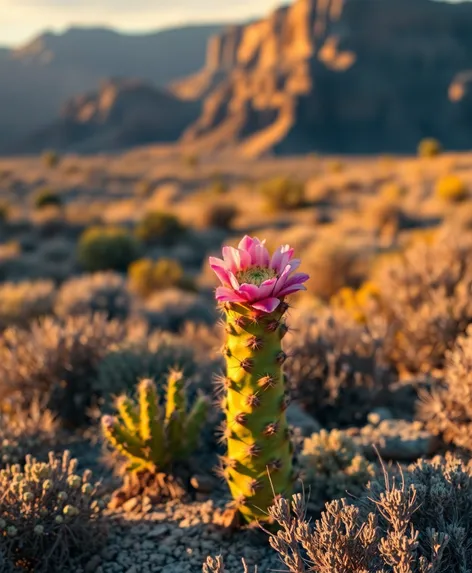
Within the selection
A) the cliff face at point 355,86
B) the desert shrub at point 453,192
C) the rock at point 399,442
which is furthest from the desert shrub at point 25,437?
the cliff face at point 355,86

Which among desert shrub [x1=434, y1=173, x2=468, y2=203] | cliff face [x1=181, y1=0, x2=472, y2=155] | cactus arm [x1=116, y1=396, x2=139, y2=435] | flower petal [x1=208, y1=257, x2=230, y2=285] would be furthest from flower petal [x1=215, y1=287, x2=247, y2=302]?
cliff face [x1=181, y1=0, x2=472, y2=155]

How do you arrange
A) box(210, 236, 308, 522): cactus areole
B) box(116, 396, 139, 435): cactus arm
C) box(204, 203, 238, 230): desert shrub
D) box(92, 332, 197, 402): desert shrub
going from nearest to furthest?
box(210, 236, 308, 522): cactus areole, box(116, 396, 139, 435): cactus arm, box(92, 332, 197, 402): desert shrub, box(204, 203, 238, 230): desert shrub

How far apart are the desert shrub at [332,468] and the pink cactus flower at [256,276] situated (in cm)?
140

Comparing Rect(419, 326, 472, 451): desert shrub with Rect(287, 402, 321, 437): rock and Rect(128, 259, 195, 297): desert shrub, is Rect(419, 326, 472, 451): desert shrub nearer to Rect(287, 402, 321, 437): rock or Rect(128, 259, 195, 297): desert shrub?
Rect(287, 402, 321, 437): rock

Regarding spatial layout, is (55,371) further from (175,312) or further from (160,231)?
(160,231)

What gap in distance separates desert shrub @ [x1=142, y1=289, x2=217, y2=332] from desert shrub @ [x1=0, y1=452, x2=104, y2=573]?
692 centimetres

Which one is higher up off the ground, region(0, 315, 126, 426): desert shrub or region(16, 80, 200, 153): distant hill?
region(0, 315, 126, 426): desert shrub

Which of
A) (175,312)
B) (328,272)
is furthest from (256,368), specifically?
(328,272)

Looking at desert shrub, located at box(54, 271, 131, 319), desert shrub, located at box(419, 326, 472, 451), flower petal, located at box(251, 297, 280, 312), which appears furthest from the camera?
desert shrub, located at box(54, 271, 131, 319)

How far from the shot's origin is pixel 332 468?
4543mm

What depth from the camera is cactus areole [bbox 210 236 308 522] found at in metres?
3.54

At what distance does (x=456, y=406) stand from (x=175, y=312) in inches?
287

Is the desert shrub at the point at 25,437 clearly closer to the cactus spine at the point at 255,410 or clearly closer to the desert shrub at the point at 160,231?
the cactus spine at the point at 255,410

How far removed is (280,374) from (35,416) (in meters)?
2.68
